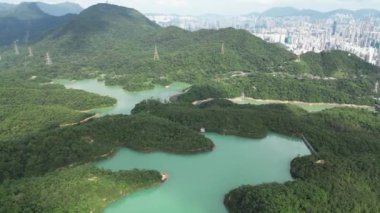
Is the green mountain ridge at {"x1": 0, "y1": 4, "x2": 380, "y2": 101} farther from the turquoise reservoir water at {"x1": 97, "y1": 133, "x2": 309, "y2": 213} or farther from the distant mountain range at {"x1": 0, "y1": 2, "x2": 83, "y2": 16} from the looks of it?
the distant mountain range at {"x1": 0, "y1": 2, "x2": 83, "y2": 16}

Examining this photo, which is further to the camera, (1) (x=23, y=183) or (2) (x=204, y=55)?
(2) (x=204, y=55)

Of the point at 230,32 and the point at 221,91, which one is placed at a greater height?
the point at 230,32

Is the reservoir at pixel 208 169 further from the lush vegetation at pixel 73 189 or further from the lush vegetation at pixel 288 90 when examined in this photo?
the lush vegetation at pixel 288 90

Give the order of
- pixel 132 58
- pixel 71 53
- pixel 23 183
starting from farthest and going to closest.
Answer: pixel 71 53, pixel 132 58, pixel 23 183

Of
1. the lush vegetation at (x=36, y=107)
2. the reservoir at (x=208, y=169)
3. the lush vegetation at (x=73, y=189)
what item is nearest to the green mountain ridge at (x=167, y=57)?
the lush vegetation at (x=36, y=107)

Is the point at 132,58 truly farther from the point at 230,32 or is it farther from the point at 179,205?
the point at 179,205

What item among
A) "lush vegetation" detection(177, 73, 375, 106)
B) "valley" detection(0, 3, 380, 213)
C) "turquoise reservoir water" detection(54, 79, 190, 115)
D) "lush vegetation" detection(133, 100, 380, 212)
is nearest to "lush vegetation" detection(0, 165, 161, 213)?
"valley" detection(0, 3, 380, 213)

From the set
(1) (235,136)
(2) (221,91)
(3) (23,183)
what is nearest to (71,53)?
(2) (221,91)
